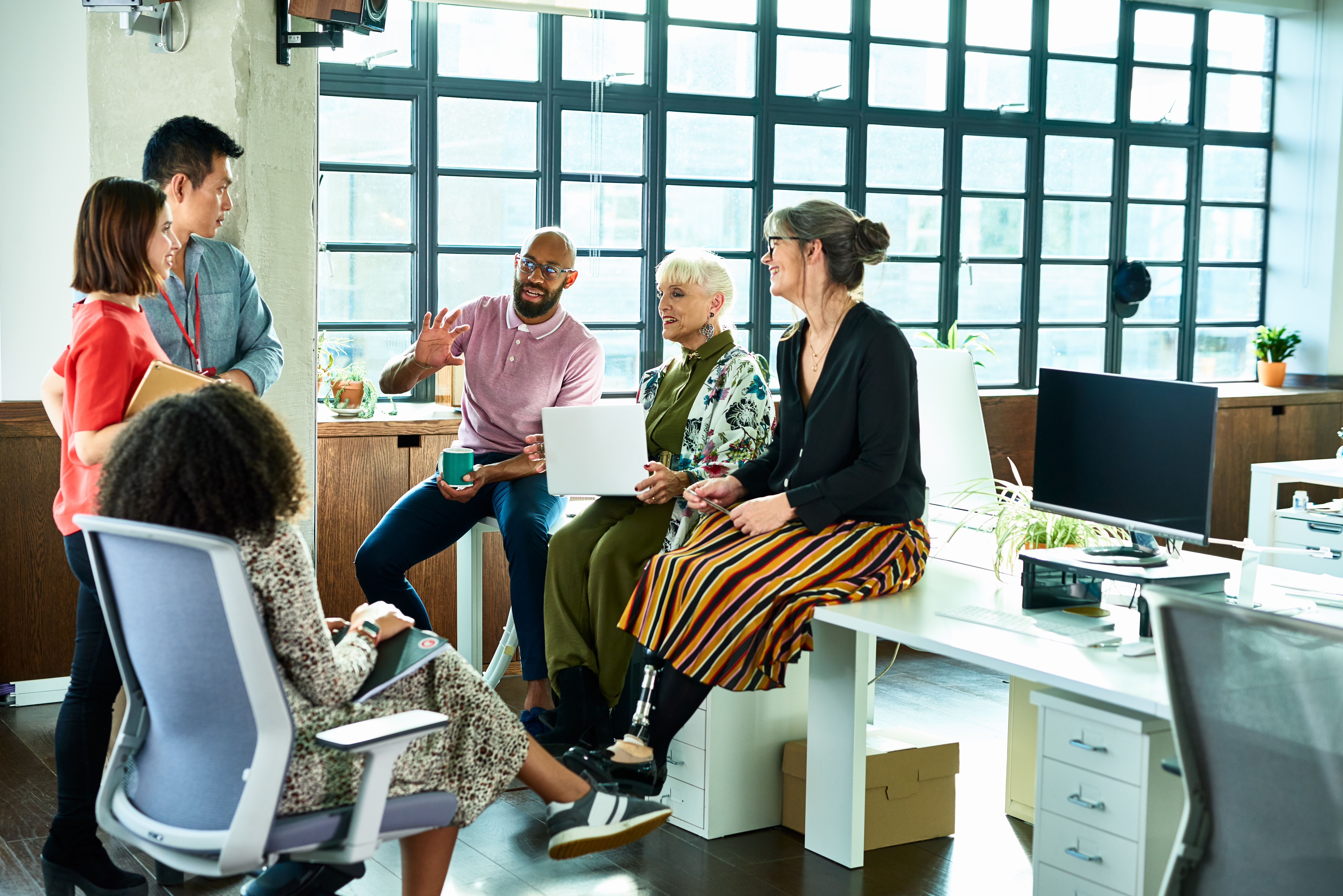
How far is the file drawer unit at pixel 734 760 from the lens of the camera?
3143 mm

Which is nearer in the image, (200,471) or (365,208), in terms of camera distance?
(200,471)

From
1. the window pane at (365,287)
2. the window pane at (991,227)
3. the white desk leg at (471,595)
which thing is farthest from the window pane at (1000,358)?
the white desk leg at (471,595)

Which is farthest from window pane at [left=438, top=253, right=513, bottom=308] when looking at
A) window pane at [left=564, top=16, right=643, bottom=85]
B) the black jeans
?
the black jeans

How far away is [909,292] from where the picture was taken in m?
6.64

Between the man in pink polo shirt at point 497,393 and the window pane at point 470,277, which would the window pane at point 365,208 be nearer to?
the window pane at point 470,277

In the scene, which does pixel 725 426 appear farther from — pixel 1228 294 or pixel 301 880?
pixel 1228 294

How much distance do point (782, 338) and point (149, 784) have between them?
1.87m

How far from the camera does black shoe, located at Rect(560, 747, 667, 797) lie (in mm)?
2836

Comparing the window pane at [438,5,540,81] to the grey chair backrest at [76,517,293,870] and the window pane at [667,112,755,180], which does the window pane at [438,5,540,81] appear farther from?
the grey chair backrest at [76,517,293,870]

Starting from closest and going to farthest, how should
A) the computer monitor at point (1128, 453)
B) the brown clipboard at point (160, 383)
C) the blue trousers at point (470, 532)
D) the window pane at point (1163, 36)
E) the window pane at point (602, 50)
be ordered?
the brown clipboard at point (160, 383), the computer monitor at point (1128, 453), the blue trousers at point (470, 532), the window pane at point (602, 50), the window pane at point (1163, 36)

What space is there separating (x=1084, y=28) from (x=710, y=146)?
243 centimetres

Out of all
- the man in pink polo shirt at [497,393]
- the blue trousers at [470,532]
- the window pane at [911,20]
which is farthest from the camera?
the window pane at [911,20]

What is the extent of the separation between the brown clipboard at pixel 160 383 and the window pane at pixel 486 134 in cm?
314

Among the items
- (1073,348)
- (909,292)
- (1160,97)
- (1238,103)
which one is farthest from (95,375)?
(1238,103)
